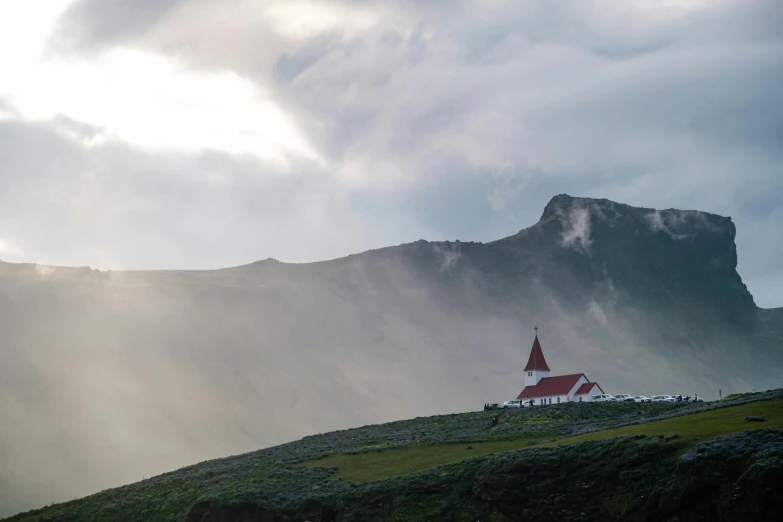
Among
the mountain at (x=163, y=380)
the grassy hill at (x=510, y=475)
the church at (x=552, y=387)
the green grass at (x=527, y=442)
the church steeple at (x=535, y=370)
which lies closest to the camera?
the grassy hill at (x=510, y=475)

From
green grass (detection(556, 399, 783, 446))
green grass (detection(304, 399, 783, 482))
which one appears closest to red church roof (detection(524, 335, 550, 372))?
green grass (detection(304, 399, 783, 482))

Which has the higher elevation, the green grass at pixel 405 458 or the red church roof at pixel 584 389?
the red church roof at pixel 584 389

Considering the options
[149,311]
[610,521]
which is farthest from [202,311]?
[610,521]

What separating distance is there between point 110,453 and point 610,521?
392 ft

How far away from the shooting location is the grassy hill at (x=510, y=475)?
3700 centimetres

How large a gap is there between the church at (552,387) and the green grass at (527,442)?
97.9 ft

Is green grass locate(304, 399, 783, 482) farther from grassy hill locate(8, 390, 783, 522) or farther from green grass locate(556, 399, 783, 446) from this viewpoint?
grassy hill locate(8, 390, 783, 522)

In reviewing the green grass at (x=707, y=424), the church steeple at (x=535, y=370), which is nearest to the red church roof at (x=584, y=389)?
the church steeple at (x=535, y=370)

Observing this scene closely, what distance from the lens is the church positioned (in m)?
90.1

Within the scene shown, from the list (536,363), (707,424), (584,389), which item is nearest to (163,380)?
(536,363)

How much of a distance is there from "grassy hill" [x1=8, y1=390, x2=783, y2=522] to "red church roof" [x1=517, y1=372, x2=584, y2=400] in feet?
48.2

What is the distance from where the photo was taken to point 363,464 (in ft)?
199

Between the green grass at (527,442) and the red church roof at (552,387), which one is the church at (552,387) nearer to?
the red church roof at (552,387)

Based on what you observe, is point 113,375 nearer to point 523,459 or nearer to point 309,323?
point 309,323
